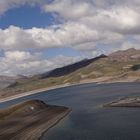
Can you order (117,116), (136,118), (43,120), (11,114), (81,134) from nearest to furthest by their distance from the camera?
(81,134)
(136,118)
(117,116)
(43,120)
(11,114)

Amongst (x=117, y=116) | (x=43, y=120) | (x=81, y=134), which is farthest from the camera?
(x=43, y=120)

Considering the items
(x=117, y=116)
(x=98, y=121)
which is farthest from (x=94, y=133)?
(x=117, y=116)

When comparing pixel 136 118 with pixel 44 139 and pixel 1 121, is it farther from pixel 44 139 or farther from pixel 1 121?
pixel 1 121

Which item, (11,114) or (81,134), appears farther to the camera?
(11,114)

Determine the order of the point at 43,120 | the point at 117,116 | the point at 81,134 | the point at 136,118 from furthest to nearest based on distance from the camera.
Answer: the point at 43,120
the point at 117,116
the point at 136,118
the point at 81,134

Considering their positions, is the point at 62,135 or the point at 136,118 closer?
the point at 62,135

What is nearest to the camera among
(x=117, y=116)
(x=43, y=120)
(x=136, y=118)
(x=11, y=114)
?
(x=136, y=118)

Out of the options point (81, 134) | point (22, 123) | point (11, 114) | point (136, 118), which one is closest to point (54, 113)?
point (11, 114)

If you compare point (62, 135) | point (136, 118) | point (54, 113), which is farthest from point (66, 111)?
point (62, 135)

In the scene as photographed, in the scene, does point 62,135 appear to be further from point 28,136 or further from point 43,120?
point 43,120
